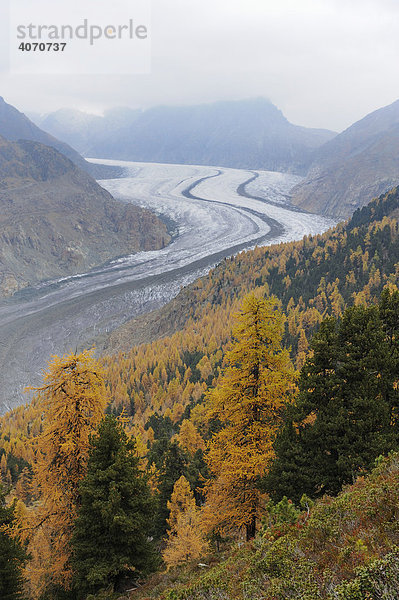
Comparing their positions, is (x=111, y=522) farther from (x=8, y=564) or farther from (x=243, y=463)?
(x=243, y=463)

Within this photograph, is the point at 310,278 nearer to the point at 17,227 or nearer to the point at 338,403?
the point at 338,403

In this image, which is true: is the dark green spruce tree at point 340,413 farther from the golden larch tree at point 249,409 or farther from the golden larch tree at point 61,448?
the golden larch tree at point 61,448

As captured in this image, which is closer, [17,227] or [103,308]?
[103,308]

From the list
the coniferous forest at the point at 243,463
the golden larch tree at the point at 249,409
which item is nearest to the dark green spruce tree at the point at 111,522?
the coniferous forest at the point at 243,463

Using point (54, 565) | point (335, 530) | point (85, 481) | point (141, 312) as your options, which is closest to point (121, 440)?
point (85, 481)

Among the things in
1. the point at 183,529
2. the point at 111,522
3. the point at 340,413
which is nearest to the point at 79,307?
the point at 183,529

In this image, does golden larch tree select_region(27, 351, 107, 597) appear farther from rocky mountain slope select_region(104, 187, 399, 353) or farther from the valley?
the valley
